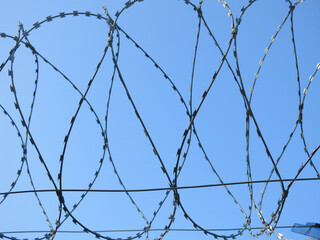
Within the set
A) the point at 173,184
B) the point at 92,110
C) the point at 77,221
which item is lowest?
the point at 77,221

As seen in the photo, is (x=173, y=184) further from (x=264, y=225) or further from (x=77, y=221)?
(x=264, y=225)

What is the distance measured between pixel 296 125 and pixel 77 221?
3191 mm

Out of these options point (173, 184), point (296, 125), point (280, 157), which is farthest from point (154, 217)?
point (296, 125)

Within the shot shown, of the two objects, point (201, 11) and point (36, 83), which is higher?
point (201, 11)

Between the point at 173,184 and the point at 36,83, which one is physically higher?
the point at 36,83

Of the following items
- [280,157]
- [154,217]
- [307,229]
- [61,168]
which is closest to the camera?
[61,168]

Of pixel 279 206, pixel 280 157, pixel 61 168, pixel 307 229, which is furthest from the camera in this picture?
pixel 307 229

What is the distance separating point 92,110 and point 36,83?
875 millimetres

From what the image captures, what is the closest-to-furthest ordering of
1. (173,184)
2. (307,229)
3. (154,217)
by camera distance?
(173,184), (154,217), (307,229)

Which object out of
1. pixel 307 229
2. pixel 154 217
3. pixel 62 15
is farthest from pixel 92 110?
pixel 307 229

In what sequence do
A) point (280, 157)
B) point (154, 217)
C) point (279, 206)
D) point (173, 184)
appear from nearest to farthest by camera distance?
point (173, 184) < point (279, 206) < point (154, 217) < point (280, 157)

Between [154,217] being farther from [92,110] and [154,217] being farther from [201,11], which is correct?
[201,11]

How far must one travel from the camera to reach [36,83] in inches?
207

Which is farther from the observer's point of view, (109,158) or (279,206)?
(109,158)
